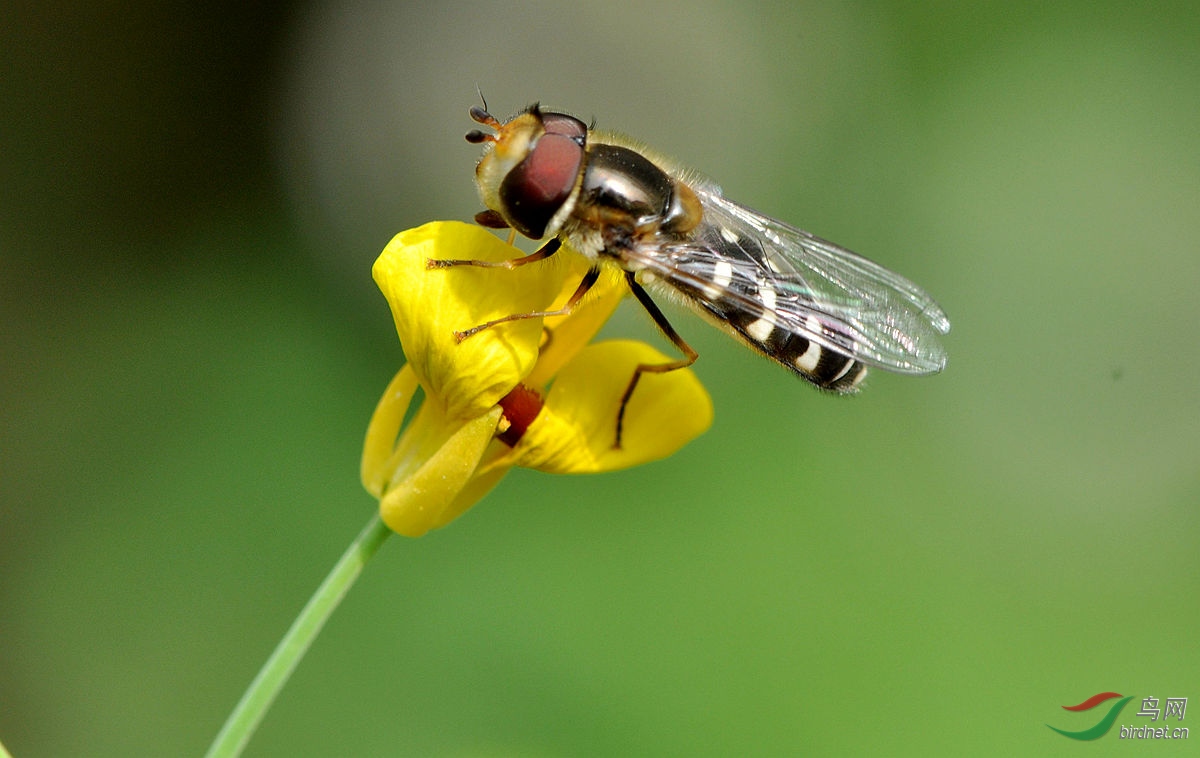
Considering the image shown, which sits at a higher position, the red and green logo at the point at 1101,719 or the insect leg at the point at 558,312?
the insect leg at the point at 558,312

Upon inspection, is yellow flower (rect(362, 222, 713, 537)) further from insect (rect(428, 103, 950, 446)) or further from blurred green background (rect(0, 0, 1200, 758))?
blurred green background (rect(0, 0, 1200, 758))

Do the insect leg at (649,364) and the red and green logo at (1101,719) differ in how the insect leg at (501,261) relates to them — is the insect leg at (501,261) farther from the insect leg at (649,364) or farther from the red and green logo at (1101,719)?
the red and green logo at (1101,719)

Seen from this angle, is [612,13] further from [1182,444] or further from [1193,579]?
[1193,579]

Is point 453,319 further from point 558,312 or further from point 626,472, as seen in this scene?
point 626,472

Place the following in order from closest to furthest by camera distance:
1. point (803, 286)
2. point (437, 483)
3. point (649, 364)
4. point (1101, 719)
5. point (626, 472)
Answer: point (437, 483) → point (649, 364) → point (803, 286) → point (1101, 719) → point (626, 472)

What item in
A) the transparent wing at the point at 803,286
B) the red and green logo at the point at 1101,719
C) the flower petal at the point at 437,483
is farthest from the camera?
the red and green logo at the point at 1101,719

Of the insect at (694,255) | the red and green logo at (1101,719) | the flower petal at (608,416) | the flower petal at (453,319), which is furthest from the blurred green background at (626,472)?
the flower petal at (453,319)

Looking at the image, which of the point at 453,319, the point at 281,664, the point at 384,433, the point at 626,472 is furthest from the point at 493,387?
the point at 626,472

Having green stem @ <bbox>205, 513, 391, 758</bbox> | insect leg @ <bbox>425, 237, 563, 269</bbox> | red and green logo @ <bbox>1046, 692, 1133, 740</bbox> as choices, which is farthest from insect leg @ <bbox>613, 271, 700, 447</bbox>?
red and green logo @ <bbox>1046, 692, 1133, 740</bbox>
